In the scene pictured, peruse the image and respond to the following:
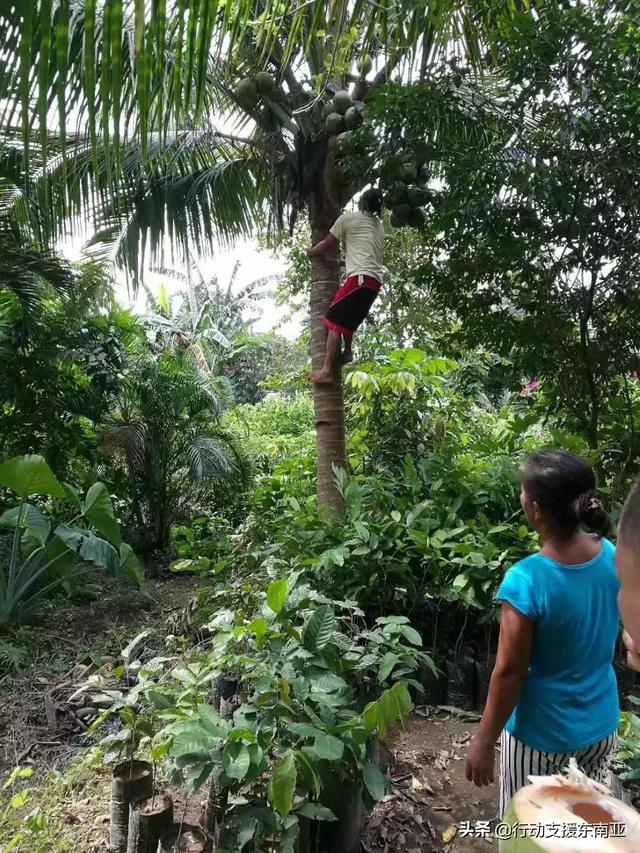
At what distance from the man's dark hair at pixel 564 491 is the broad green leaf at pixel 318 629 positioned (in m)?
0.88

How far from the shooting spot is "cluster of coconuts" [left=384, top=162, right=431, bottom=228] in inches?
131

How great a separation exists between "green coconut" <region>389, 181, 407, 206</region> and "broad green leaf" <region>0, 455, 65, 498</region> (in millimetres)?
3004

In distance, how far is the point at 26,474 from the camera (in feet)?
14.3

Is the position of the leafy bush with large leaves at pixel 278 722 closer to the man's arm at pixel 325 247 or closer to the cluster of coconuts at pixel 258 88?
the man's arm at pixel 325 247

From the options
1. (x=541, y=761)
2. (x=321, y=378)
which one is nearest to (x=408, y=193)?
(x=321, y=378)

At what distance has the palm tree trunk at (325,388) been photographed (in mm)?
3881

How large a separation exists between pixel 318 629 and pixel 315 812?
55 cm

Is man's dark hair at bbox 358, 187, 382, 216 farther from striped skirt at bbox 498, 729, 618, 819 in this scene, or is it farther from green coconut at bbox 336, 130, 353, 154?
striped skirt at bbox 498, 729, 618, 819

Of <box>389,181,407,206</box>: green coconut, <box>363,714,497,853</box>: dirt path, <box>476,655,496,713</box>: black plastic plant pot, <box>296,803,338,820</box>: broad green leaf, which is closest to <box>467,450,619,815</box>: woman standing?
<box>296,803,338,820</box>: broad green leaf

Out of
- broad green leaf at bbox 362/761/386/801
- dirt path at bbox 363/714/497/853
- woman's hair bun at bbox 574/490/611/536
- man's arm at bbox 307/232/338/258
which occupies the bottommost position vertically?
dirt path at bbox 363/714/497/853

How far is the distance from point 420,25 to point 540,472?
2.47 meters

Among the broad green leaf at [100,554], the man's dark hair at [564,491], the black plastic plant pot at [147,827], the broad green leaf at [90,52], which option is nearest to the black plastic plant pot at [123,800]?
the black plastic plant pot at [147,827]

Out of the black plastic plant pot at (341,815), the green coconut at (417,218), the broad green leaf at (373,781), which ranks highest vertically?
the green coconut at (417,218)

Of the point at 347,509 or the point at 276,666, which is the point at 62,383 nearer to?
the point at 347,509
